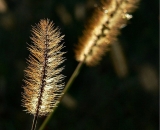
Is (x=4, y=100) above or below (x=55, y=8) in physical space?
below

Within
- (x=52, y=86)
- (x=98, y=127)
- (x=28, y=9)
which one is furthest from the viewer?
(x=28, y=9)

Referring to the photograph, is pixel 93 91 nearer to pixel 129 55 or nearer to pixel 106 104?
pixel 106 104

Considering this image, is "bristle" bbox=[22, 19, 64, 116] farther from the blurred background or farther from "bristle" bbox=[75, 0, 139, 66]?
the blurred background

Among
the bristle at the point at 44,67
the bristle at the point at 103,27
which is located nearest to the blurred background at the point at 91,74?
the bristle at the point at 103,27

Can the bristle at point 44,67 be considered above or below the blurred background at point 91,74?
below

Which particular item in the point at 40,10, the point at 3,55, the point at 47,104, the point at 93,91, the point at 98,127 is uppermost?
the point at 40,10

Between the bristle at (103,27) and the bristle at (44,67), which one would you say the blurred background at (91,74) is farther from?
the bristle at (44,67)

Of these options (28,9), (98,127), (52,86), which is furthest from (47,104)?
(28,9)
